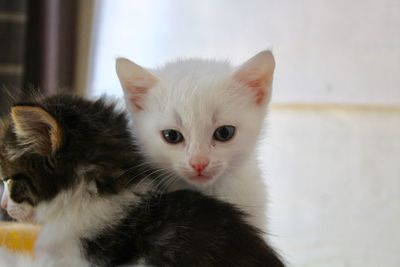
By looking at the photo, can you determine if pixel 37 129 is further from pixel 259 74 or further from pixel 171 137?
pixel 259 74

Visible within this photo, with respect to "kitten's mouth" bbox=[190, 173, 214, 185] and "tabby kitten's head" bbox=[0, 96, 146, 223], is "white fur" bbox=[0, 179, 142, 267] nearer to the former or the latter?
"tabby kitten's head" bbox=[0, 96, 146, 223]

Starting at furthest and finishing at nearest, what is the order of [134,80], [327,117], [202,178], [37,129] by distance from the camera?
1. [327,117]
2. [134,80]
3. [202,178]
4. [37,129]

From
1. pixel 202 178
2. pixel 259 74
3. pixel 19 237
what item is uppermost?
pixel 259 74

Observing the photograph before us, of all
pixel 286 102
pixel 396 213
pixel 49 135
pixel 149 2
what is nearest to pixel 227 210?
pixel 49 135

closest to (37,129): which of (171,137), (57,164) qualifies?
(57,164)

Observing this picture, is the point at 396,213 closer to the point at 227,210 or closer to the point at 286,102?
the point at 286,102

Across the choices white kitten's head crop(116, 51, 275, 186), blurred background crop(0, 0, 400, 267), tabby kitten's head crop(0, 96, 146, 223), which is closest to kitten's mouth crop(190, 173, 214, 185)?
white kitten's head crop(116, 51, 275, 186)

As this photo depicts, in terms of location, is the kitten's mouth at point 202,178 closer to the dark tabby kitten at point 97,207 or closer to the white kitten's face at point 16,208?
the dark tabby kitten at point 97,207

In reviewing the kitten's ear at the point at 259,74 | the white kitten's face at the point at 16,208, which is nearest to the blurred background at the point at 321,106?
the kitten's ear at the point at 259,74
